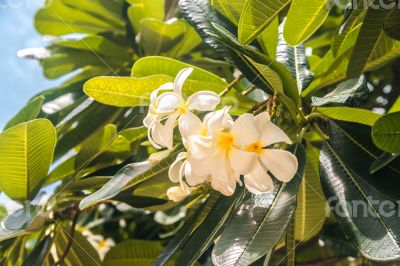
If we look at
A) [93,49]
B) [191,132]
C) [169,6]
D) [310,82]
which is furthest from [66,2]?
[191,132]

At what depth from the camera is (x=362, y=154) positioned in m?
0.85

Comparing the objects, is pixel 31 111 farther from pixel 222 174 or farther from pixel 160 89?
pixel 222 174

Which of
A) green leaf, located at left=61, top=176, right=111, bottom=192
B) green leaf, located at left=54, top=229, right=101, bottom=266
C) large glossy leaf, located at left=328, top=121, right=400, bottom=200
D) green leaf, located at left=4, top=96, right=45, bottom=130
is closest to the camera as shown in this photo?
large glossy leaf, located at left=328, top=121, right=400, bottom=200

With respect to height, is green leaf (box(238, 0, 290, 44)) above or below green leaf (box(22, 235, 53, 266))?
above

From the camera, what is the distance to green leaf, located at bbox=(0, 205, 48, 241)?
950mm

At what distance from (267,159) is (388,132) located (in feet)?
0.54

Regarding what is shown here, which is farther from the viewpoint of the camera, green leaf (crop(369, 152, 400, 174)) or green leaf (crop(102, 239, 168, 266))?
green leaf (crop(102, 239, 168, 266))

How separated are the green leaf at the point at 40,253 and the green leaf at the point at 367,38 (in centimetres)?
66

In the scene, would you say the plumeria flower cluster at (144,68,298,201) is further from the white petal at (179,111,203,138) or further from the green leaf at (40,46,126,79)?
the green leaf at (40,46,126,79)

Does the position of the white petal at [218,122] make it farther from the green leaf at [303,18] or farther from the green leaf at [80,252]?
the green leaf at [80,252]

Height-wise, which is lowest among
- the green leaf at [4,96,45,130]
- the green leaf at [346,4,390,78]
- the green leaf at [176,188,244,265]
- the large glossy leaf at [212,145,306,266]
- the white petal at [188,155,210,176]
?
the green leaf at [4,96,45,130]

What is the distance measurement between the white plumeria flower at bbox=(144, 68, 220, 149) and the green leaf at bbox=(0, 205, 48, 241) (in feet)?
1.01

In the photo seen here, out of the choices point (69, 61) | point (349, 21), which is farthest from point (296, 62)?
point (69, 61)

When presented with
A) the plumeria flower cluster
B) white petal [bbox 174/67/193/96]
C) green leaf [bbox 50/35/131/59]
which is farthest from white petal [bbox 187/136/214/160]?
green leaf [bbox 50/35/131/59]
